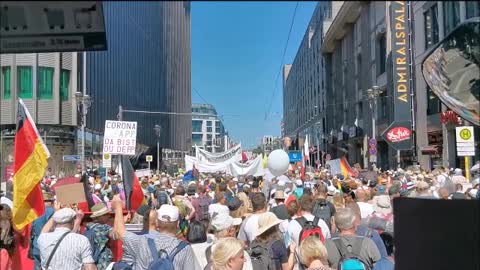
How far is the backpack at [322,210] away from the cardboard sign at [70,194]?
302cm

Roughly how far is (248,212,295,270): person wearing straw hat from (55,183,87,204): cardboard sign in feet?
7.37

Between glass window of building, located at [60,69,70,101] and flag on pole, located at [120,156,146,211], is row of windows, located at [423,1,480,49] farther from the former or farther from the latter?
glass window of building, located at [60,69,70,101]

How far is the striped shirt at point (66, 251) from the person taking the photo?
4840mm

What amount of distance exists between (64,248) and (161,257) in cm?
100

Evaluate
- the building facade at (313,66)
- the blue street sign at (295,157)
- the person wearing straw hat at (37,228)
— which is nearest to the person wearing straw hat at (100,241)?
the person wearing straw hat at (37,228)

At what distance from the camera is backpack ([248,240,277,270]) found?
5168 mm

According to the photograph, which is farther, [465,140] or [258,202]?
[465,140]

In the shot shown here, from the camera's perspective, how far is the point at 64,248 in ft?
15.9

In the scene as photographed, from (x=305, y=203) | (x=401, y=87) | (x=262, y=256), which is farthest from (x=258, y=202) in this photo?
(x=401, y=87)

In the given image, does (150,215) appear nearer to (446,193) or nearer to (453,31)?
(453,31)

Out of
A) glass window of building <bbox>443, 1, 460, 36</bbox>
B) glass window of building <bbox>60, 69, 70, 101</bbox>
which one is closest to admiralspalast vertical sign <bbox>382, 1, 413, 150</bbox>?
glass window of building <bbox>443, 1, 460, 36</bbox>

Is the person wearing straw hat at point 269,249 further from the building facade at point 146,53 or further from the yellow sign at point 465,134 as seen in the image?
the yellow sign at point 465,134

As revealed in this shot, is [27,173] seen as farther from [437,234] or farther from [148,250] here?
[437,234]

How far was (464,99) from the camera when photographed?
2.47 meters
